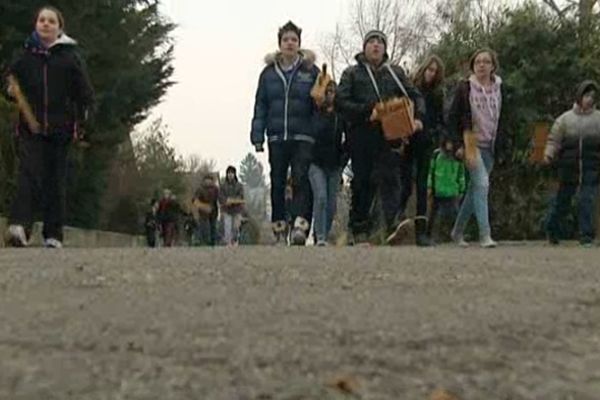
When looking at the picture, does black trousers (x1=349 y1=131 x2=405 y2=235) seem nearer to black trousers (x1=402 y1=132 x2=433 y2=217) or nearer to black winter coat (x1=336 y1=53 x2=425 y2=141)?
black winter coat (x1=336 y1=53 x2=425 y2=141)

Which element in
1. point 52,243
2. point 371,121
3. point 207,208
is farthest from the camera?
point 207,208

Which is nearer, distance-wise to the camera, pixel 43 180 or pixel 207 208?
pixel 43 180

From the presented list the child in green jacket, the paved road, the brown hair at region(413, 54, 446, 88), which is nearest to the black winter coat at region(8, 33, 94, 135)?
the brown hair at region(413, 54, 446, 88)

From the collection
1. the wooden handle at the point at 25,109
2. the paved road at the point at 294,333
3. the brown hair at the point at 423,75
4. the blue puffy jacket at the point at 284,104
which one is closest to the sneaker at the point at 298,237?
the blue puffy jacket at the point at 284,104

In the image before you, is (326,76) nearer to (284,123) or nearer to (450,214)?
(284,123)

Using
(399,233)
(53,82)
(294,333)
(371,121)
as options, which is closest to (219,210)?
(399,233)

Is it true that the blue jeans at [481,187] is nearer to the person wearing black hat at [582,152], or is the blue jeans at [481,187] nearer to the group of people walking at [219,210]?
the person wearing black hat at [582,152]

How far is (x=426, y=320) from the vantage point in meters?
5.64

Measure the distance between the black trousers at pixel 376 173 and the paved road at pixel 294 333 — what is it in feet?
16.9

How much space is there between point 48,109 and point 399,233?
321cm

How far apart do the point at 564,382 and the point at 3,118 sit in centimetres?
1862

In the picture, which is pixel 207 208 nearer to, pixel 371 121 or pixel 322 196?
pixel 322 196

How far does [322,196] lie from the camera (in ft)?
46.9

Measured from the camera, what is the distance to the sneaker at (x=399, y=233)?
13.3 metres
